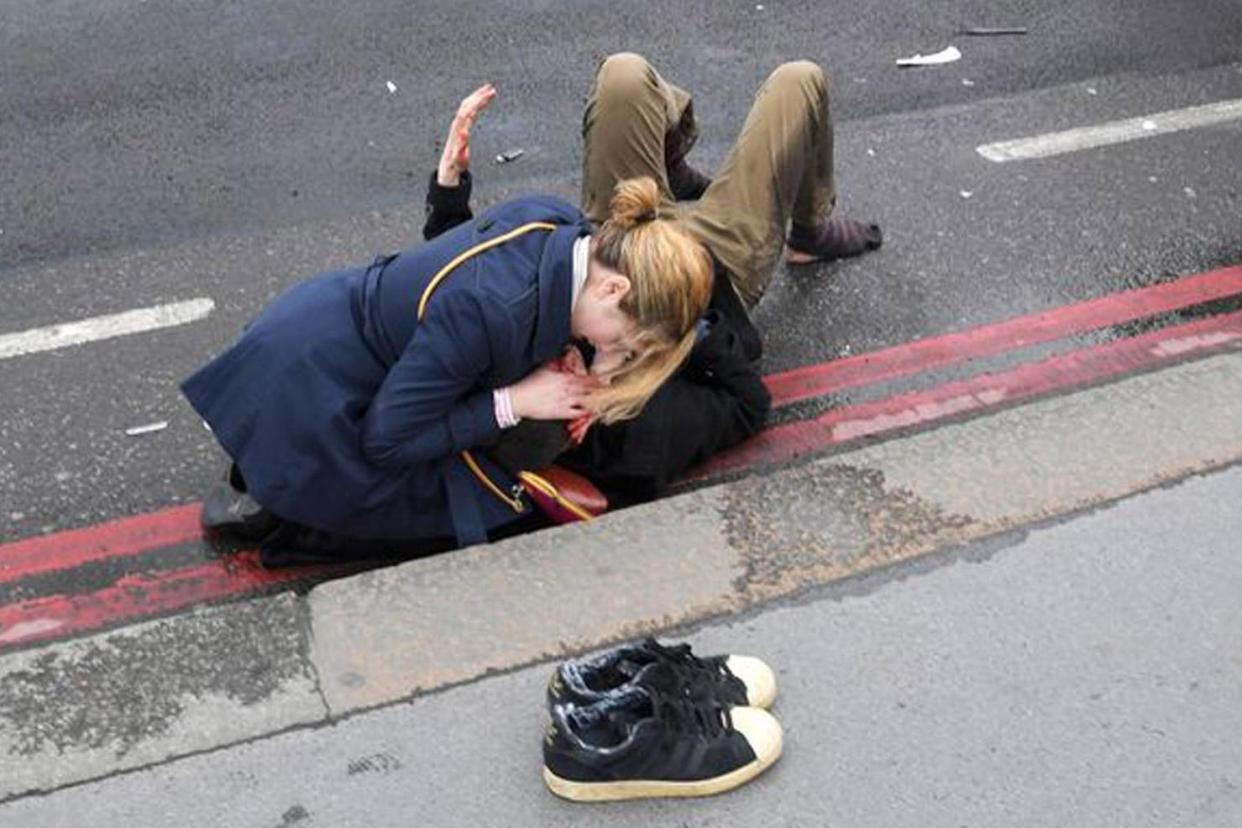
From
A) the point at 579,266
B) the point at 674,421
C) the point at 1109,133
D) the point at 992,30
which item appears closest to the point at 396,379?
the point at 579,266

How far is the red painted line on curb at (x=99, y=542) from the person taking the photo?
3514 mm

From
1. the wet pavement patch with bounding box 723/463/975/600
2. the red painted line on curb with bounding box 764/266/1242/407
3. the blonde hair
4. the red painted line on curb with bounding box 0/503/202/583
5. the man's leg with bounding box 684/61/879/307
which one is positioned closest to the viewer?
the blonde hair

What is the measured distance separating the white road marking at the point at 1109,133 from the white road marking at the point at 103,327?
279 centimetres

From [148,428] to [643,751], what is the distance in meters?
1.95

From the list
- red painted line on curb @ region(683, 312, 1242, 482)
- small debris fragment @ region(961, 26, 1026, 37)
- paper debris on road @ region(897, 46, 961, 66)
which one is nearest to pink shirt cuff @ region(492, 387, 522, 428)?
red painted line on curb @ region(683, 312, 1242, 482)

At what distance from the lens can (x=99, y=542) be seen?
11.8 ft

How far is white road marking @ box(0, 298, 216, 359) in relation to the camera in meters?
4.31

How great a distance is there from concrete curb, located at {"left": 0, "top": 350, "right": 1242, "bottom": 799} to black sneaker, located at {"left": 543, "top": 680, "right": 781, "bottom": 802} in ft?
1.01

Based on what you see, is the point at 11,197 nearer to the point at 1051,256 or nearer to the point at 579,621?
the point at 579,621

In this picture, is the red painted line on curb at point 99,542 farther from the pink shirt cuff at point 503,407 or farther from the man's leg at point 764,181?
the man's leg at point 764,181

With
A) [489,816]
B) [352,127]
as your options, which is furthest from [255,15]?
[489,816]

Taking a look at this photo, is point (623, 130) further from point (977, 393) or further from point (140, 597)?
point (140, 597)

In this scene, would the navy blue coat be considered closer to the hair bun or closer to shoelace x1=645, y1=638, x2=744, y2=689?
the hair bun

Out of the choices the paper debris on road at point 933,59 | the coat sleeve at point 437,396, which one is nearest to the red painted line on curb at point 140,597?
the coat sleeve at point 437,396
